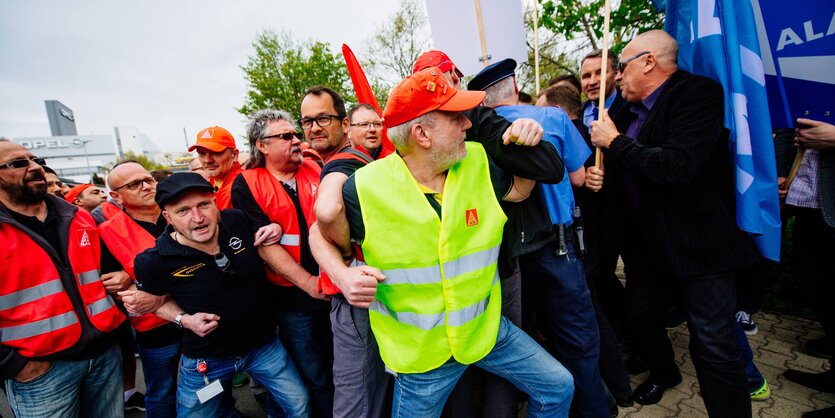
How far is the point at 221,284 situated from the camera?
90.8 inches

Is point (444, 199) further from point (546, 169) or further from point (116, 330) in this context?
point (116, 330)

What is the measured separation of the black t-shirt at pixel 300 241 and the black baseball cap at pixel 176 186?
293 mm

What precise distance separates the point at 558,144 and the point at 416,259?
1256 mm

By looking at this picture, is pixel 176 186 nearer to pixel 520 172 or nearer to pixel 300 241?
pixel 300 241

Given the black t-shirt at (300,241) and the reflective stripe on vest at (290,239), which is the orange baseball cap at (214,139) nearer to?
the black t-shirt at (300,241)

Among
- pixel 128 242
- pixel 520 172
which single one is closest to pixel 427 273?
pixel 520 172

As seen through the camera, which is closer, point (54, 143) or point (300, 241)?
point (300, 241)

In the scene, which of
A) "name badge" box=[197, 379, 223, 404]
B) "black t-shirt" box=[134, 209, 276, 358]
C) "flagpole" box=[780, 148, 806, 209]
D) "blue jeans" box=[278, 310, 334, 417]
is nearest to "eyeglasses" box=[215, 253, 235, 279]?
"black t-shirt" box=[134, 209, 276, 358]

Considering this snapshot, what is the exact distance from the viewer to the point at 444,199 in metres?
1.58

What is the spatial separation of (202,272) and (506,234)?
6.31ft

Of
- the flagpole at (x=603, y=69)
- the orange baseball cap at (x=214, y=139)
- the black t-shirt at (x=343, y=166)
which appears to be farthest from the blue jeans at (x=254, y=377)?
the flagpole at (x=603, y=69)

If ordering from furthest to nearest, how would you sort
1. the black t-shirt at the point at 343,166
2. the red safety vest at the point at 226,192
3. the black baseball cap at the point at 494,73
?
the red safety vest at the point at 226,192 < the black baseball cap at the point at 494,73 < the black t-shirt at the point at 343,166

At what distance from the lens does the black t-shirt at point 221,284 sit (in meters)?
2.22

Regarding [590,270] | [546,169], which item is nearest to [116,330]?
[546,169]
